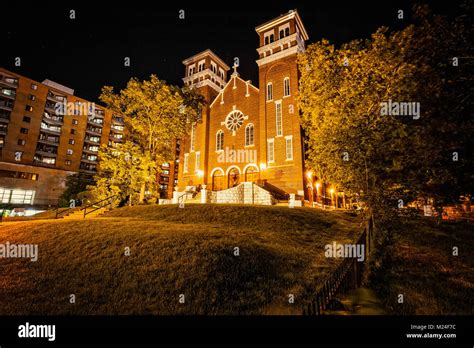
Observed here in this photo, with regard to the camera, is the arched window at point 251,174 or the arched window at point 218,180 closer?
the arched window at point 251,174

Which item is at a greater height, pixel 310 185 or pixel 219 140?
pixel 219 140

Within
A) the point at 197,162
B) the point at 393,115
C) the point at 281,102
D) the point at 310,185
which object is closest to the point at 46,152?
the point at 197,162

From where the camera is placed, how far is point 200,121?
108ft

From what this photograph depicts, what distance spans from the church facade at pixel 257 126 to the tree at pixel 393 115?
41.9ft

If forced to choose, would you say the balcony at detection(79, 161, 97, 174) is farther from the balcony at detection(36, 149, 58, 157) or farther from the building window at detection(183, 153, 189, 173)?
the building window at detection(183, 153, 189, 173)

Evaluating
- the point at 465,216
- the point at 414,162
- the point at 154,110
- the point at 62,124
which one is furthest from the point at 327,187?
the point at 62,124

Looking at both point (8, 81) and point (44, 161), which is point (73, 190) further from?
point (8, 81)

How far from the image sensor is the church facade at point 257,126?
25531 millimetres

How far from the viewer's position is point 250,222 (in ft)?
45.3

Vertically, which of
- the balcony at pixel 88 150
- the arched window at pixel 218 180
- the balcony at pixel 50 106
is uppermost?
the balcony at pixel 50 106

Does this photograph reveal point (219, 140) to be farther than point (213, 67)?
No

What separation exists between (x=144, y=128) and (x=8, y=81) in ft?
136

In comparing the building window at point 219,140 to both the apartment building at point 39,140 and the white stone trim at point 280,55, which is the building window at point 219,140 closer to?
the white stone trim at point 280,55

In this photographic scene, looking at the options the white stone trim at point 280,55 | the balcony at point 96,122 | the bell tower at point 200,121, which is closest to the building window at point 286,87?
the white stone trim at point 280,55
